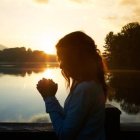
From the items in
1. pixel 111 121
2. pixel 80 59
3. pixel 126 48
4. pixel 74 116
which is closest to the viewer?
pixel 74 116

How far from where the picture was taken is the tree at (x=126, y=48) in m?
101

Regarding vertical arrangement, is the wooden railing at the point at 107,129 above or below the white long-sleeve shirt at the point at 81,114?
below

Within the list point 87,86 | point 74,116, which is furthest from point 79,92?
point 74,116

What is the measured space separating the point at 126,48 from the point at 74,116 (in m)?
102

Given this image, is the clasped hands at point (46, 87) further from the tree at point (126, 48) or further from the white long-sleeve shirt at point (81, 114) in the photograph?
the tree at point (126, 48)

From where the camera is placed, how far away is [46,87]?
11.2 feet

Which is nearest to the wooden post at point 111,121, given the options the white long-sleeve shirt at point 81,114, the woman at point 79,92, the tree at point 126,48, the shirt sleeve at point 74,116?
the woman at point 79,92

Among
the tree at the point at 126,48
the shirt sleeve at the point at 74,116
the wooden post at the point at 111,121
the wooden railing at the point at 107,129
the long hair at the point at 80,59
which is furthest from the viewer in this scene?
the tree at the point at 126,48

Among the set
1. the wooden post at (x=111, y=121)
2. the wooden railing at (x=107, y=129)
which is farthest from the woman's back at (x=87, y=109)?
the wooden post at (x=111, y=121)

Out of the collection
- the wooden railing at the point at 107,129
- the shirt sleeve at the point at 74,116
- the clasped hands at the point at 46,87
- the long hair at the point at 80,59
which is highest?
the long hair at the point at 80,59

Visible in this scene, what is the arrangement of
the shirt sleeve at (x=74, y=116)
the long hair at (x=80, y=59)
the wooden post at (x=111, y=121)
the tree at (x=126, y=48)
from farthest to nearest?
the tree at (x=126, y=48)
the wooden post at (x=111, y=121)
the long hair at (x=80, y=59)
the shirt sleeve at (x=74, y=116)

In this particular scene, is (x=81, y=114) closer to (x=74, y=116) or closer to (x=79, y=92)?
(x=74, y=116)

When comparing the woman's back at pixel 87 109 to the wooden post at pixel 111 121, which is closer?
the woman's back at pixel 87 109

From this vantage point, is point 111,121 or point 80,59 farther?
point 111,121
